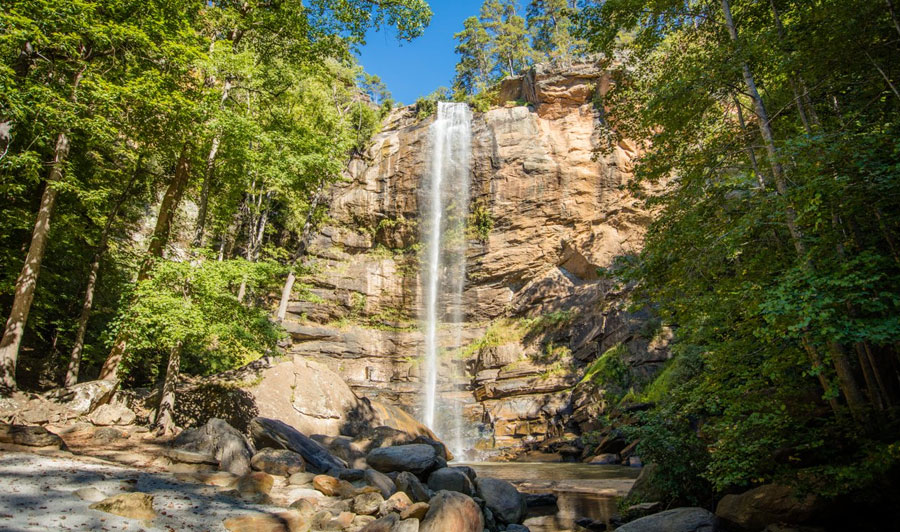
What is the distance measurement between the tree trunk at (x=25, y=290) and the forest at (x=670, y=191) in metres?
0.05

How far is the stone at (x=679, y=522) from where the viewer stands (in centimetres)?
693

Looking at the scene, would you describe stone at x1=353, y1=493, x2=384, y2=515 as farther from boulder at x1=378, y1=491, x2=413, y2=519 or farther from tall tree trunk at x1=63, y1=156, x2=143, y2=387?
tall tree trunk at x1=63, y1=156, x2=143, y2=387

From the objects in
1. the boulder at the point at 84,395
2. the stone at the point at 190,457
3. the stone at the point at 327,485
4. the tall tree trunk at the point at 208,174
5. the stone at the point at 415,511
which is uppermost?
the tall tree trunk at the point at 208,174

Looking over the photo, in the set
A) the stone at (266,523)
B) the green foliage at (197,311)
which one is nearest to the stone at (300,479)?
the stone at (266,523)

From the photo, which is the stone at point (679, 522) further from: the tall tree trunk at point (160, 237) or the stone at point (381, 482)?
the tall tree trunk at point (160, 237)

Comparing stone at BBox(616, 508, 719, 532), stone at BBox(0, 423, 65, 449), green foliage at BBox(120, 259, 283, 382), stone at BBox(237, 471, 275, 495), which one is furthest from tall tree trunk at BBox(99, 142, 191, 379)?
stone at BBox(616, 508, 719, 532)

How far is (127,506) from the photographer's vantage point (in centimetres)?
529

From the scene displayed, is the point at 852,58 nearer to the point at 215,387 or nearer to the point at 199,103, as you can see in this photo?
the point at 199,103

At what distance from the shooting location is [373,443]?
39.5 ft

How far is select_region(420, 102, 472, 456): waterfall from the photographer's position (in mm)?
28922

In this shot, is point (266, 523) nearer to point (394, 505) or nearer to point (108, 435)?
point (394, 505)

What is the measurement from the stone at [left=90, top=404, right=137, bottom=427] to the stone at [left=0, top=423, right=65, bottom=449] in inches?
106

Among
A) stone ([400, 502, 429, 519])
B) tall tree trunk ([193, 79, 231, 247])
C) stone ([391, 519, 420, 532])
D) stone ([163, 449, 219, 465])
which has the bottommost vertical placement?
stone ([391, 519, 420, 532])

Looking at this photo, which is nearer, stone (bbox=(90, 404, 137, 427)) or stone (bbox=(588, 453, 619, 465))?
stone (bbox=(90, 404, 137, 427))
